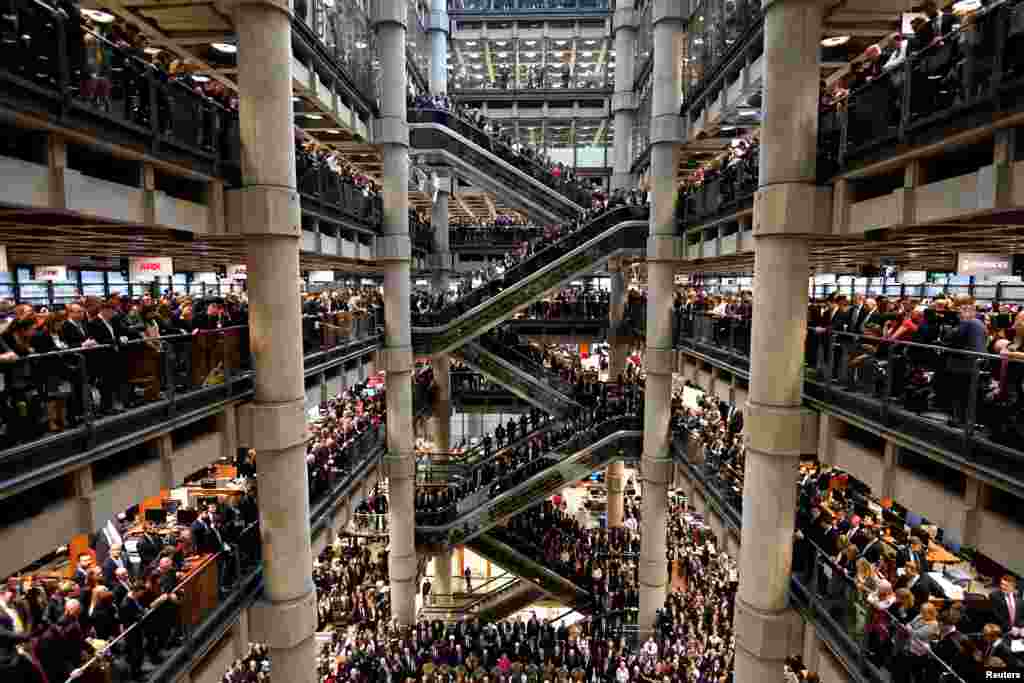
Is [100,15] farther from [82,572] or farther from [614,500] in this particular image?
[614,500]

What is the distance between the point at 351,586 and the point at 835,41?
24241 millimetres

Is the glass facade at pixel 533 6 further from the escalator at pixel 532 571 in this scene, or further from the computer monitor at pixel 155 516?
the computer monitor at pixel 155 516

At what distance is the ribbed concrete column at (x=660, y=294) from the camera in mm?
18844

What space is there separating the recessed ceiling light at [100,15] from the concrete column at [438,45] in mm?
19621

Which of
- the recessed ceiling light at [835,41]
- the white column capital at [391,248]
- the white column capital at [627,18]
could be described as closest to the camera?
the recessed ceiling light at [835,41]

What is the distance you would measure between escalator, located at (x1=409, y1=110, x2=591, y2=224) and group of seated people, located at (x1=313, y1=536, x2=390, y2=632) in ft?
46.5

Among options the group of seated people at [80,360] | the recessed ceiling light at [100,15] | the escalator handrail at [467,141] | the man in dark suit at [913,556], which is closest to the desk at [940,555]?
the man in dark suit at [913,556]

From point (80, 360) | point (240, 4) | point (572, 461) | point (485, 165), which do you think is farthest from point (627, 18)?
point (80, 360)

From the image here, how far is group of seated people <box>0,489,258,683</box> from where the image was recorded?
658 centimetres

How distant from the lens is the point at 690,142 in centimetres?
1903

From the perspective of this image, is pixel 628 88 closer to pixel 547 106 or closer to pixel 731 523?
pixel 547 106

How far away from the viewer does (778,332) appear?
1063cm

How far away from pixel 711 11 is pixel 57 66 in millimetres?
15942

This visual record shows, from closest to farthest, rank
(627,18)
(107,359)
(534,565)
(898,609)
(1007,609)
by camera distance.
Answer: (107,359) < (898,609) < (1007,609) < (534,565) < (627,18)
